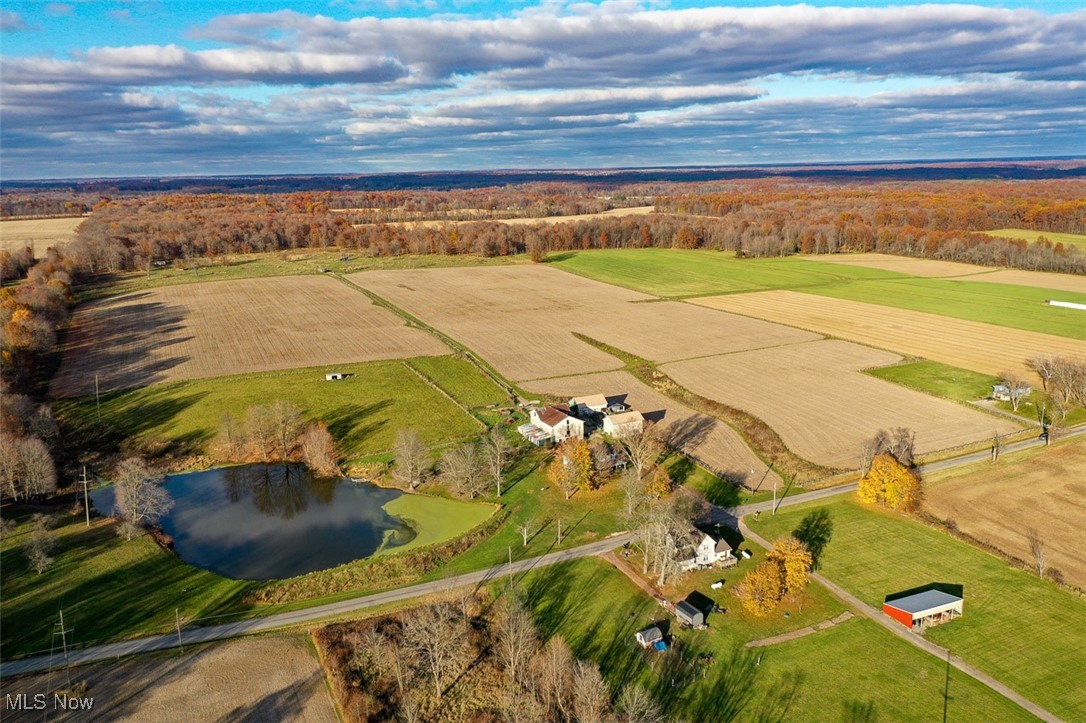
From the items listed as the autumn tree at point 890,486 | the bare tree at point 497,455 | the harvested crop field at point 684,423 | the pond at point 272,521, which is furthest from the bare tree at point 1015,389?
the pond at point 272,521

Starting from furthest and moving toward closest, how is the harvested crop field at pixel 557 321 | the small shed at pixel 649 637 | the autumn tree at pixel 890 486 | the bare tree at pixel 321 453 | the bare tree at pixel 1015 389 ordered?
the harvested crop field at pixel 557 321 < the bare tree at pixel 1015 389 < the bare tree at pixel 321 453 < the autumn tree at pixel 890 486 < the small shed at pixel 649 637

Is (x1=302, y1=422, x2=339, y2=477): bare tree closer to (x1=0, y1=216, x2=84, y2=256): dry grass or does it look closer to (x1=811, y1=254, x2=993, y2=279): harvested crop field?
(x1=811, y1=254, x2=993, y2=279): harvested crop field

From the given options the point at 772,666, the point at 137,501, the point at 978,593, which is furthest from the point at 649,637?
the point at 137,501

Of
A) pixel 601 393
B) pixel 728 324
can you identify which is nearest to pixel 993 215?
pixel 728 324

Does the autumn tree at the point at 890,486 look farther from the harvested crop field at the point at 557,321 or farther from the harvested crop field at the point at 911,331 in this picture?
the harvested crop field at the point at 911,331

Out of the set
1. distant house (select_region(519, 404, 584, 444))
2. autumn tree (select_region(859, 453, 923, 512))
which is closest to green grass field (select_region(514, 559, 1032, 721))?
autumn tree (select_region(859, 453, 923, 512))

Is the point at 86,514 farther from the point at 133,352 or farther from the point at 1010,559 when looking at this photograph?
the point at 1010,559
